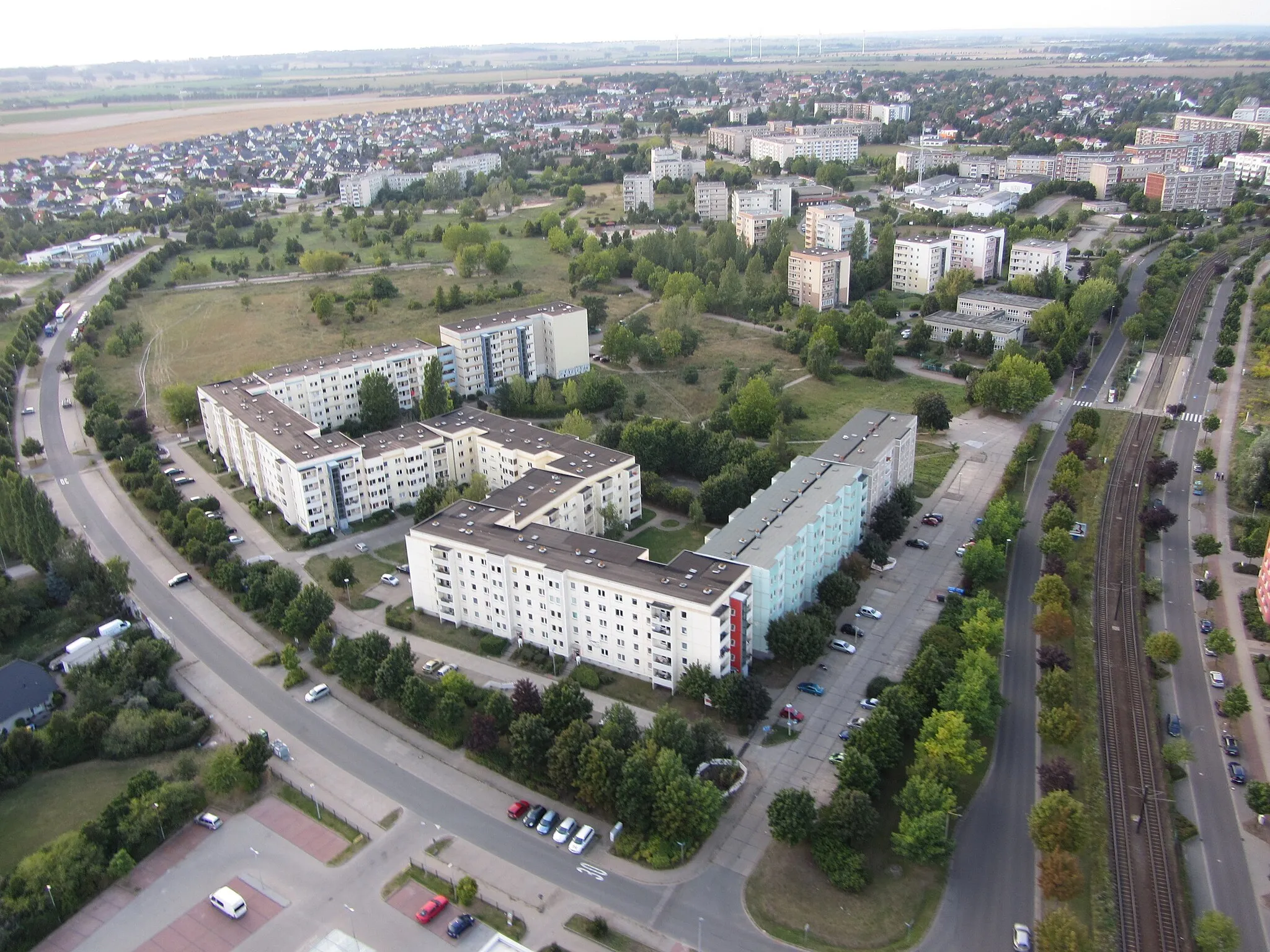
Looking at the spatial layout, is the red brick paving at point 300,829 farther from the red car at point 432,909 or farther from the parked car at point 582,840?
the parked car at point 582,840

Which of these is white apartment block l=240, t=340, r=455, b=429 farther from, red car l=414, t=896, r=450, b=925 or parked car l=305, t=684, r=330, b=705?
red car l=414, t=896, r=450, b=925

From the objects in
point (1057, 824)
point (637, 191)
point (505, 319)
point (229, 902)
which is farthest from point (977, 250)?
point (229, 902)

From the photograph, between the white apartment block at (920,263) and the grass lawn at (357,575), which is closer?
the grass lawn at (357,575)

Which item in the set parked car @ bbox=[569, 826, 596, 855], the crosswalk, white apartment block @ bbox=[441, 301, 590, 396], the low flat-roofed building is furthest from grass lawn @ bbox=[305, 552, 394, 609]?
the low flat-roofed building

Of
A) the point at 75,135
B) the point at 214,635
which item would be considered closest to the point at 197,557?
the point at 214,635

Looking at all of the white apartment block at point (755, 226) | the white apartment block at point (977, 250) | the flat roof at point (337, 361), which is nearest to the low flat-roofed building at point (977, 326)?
the white apartment block at point (977, 250)

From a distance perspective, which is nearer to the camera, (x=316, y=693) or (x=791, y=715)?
(x=791, y=715)

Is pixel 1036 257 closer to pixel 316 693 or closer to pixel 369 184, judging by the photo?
pixel 316 693
